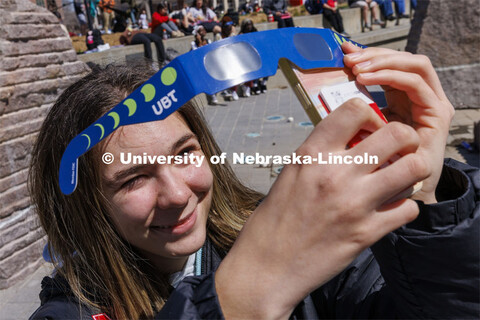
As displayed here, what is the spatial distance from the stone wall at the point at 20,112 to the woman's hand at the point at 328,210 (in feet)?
11.2

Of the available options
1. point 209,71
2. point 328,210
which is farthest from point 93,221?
point 328,210

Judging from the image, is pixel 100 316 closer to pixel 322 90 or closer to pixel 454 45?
pixel 322 90

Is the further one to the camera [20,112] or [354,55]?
[20,112]

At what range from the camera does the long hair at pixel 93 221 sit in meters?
1.43

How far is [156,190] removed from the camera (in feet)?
4.15

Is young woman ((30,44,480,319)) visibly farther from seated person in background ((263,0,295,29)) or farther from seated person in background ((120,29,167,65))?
seated person in background ((263,0,295,29))

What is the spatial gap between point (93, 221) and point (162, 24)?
1037 cm

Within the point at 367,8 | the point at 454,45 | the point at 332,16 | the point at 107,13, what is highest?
the point at 454,45

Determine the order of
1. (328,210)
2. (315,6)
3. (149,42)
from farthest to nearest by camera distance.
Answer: (315,6), (149,42), (328,210)

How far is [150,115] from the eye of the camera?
81 cm

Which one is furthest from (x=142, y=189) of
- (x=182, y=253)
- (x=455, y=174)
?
(x=455, y=174)

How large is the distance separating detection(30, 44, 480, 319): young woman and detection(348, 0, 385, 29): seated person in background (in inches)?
530

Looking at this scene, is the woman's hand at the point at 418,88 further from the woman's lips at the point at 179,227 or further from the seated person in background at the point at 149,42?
the seated person in background at the point at 149,42

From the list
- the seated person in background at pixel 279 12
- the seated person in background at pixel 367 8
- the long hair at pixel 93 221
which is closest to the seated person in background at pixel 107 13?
the seated person in background at pixel 279 12
